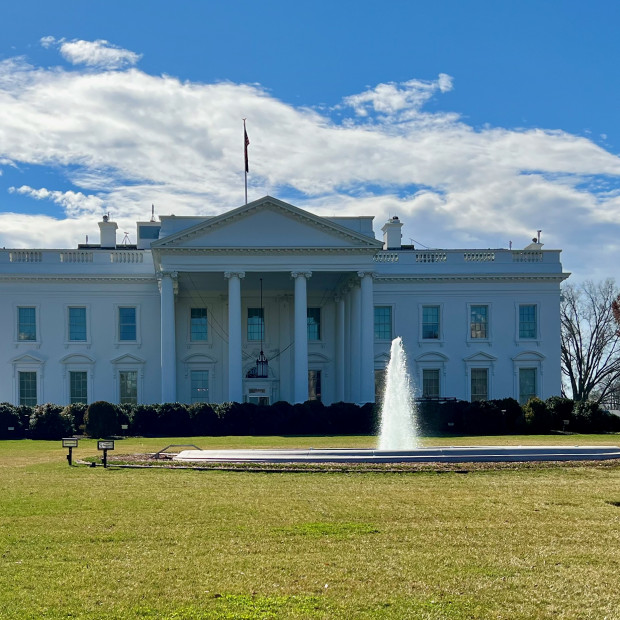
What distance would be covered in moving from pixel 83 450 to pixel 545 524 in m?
18.2

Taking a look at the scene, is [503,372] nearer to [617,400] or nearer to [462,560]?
[617,400]

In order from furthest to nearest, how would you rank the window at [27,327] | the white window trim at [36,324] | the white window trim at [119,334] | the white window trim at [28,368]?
the white window trim at [119,334] < the window at [27,327] < the white window trim at [36,324] < the white window trim at [28,368]

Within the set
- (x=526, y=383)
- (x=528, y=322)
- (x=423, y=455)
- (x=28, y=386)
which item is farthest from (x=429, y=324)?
(x=423, y=455)

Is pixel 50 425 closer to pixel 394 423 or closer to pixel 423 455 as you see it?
pixel 394 423

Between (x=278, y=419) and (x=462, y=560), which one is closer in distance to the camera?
(x=462, y=560)

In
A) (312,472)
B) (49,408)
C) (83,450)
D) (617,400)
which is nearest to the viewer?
(312,472)

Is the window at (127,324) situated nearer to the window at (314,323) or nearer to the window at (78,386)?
the window at (78,386)

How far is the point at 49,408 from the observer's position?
37219mm

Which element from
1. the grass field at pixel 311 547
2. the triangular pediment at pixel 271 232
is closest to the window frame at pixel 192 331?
the triangular pediment at pixel 271 232

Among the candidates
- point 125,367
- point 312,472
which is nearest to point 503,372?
point 125,367

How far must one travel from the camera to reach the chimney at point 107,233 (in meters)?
54.2

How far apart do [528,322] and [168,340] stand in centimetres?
1993

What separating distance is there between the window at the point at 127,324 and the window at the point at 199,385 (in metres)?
3.89

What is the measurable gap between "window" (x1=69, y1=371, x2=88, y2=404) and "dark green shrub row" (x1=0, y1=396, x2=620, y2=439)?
842cm
